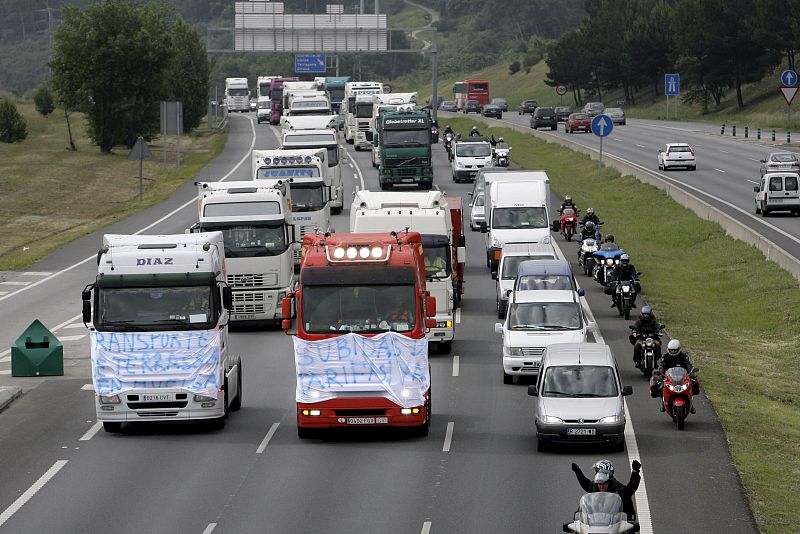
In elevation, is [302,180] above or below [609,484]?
below

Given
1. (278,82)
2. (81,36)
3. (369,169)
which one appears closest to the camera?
(369,169)

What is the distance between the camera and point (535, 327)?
1210 inches

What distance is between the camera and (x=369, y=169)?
82.5 metres

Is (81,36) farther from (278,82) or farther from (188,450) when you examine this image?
(188,450)

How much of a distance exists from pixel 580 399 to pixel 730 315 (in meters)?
19.4

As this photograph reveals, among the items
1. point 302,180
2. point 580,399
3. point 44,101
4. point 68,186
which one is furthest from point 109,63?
point 580,399

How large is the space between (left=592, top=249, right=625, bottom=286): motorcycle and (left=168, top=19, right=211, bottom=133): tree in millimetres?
81146

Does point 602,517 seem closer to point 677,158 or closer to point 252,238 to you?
point 252,238

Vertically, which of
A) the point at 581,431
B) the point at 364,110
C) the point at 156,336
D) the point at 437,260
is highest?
the point at 156,336

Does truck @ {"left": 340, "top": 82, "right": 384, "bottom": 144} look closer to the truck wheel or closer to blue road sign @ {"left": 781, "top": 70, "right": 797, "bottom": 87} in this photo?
blue road sign @ {"left": 781, "top": 70, "right": 797, "bottom": 87}

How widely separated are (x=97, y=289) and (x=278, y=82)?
4435 inches

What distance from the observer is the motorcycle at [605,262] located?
42.1m

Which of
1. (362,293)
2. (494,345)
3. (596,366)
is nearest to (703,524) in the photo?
(596,366)

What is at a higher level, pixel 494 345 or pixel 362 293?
pixel 362 293
